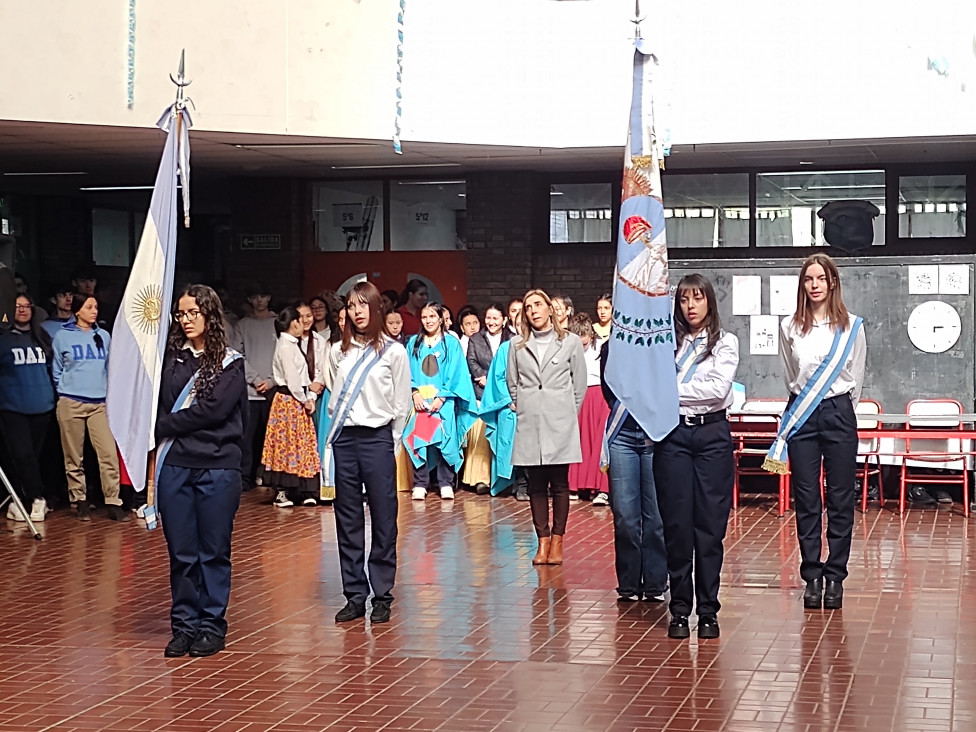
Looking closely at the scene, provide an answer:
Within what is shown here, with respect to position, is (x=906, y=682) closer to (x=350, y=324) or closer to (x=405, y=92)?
(x=350, y=324)

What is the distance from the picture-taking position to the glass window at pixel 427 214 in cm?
1802

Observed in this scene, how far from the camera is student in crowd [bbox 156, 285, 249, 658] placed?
779 cm

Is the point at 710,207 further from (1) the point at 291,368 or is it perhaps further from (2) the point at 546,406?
(2) the point at 546,406

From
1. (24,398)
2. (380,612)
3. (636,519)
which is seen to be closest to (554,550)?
(636,519)

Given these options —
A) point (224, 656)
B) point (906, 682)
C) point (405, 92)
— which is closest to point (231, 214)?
point (405, 92)

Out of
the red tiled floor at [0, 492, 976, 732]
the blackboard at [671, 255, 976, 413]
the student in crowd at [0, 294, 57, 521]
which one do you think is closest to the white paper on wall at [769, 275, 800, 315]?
the blackboard at [671, 255, 976, 413]

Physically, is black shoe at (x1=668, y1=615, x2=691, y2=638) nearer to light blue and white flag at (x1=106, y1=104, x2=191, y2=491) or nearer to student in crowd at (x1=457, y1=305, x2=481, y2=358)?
light blue and white flag at (x1=106, y1=104, x2=191, y2=491)

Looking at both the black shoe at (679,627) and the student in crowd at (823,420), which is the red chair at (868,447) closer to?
the student in crowd at (823,420)

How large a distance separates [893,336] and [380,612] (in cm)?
757

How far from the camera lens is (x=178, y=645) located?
7820 millimetres

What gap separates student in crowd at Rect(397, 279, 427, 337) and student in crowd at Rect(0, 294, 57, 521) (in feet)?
14.4

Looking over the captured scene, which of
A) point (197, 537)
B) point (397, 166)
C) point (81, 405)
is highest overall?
point (397, 166)

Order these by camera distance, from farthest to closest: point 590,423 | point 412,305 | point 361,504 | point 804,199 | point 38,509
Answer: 1. point 804,199
2. point 412,305
3. point 590,423
4. point 38,509
5. point 361,504

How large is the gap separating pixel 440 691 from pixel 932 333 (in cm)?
879
